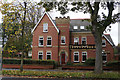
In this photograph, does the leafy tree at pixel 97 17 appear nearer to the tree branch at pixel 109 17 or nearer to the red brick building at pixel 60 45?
the tree branch at pixel 109 17

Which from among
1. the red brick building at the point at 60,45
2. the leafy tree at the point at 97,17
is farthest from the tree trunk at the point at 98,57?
the red brick building at the point at 60,45

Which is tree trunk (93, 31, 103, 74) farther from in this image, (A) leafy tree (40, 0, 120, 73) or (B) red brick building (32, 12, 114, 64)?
(B) red brick building (32, 12, 114, 64)

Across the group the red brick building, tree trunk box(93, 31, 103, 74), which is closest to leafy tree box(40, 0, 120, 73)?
tree trunk box(93, 31, 103, 74)

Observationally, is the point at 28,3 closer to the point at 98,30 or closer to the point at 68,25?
the point at 98,30

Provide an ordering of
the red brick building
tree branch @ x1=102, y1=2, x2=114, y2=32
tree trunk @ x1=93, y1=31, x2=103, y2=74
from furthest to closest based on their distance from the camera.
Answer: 1. the red brick building
2. tree trunk @ x1=93, y1=31, x2=103, y2=74
3. tree branch @ x1=102, y1=2, x2=114, y2=32

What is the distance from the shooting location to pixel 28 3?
16.0m

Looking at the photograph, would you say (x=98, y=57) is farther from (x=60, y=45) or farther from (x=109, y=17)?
(x=60, y=45)

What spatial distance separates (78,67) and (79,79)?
1073 centimetres

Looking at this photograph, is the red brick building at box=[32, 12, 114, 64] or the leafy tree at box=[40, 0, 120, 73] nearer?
the leafy tree at box=[40, 0, 120, 73]

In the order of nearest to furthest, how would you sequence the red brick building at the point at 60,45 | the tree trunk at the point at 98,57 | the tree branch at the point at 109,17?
the tree branch at the point at 109,17, the tree trunk at the point at 98,57, the red brick building at the point at 60,45

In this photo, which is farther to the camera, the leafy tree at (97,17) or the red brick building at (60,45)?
the red brick building at (60,45)

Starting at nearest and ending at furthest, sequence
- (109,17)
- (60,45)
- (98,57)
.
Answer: (109,17) < (98,57) < (60,45)

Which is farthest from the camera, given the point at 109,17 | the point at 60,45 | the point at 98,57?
the point at 60,45

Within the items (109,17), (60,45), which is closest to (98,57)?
(109,17)
